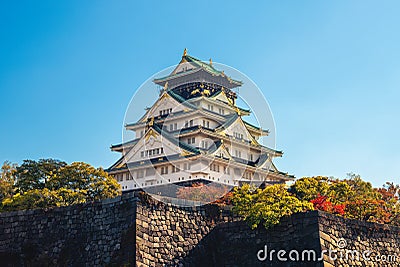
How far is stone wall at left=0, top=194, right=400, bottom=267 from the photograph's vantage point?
1340 cm

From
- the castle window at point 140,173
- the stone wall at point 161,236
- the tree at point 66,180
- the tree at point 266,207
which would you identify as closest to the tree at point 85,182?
the tree at point 66,180

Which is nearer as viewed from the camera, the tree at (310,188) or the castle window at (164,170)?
the tree at (310,188)

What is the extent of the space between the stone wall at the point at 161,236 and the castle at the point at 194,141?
25.5 m

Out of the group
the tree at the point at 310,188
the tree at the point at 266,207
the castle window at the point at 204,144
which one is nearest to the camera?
the tree at the point at 266,207

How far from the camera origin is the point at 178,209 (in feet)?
47.9

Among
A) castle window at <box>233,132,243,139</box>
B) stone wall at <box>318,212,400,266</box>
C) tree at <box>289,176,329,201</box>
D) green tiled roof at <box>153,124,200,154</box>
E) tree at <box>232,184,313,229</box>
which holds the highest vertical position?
castle window at <box>233,132,243,139</box>

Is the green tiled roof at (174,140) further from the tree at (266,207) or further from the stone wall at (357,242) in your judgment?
the stone wall at (357,242)

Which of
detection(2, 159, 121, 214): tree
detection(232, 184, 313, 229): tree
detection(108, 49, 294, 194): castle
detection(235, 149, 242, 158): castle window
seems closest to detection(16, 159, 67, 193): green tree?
detection(2, 159, 121, 214): tree

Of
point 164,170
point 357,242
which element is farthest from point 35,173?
point 357,242

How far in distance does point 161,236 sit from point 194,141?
33.9 m

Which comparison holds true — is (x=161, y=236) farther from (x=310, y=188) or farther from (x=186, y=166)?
(x=186, y=166)

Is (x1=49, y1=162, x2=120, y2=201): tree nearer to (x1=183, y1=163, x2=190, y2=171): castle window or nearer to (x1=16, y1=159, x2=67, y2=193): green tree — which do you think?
(x1=16, y1=159, x2=67, y2=193): green tree

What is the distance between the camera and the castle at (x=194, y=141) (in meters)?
43.6

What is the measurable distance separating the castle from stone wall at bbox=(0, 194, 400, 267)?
83.6ft
